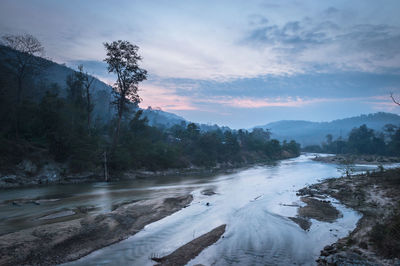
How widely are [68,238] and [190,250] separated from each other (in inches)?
199

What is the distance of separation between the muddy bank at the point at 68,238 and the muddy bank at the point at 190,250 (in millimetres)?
2782

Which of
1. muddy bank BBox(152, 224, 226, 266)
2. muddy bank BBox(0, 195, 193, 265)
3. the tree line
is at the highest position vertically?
the tree line

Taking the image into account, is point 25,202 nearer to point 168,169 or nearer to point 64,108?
point 64,108

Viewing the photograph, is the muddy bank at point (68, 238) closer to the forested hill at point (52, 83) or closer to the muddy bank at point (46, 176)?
the muddy bank at point (46, 176)

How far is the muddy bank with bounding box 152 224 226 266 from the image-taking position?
7984 mm

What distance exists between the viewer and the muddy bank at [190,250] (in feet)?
26.2

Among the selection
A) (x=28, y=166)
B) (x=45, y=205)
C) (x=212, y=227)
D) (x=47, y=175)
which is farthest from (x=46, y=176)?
(x=212, y=227)

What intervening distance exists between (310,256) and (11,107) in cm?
3276

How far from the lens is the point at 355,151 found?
89438mm

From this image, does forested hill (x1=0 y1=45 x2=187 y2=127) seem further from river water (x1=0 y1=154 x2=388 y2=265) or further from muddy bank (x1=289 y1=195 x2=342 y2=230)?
muddy bank (x1=289 y1=195 x2=342 y2=230)

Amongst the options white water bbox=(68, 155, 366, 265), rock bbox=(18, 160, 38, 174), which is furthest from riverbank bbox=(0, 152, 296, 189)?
white water bbox=(68, 155, 366, 265)

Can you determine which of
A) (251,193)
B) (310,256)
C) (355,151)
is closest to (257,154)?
(355,151)

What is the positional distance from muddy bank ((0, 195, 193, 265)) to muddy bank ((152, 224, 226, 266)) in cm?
278

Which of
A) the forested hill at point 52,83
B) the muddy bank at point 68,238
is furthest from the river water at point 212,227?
the forested hill at point 52,83
